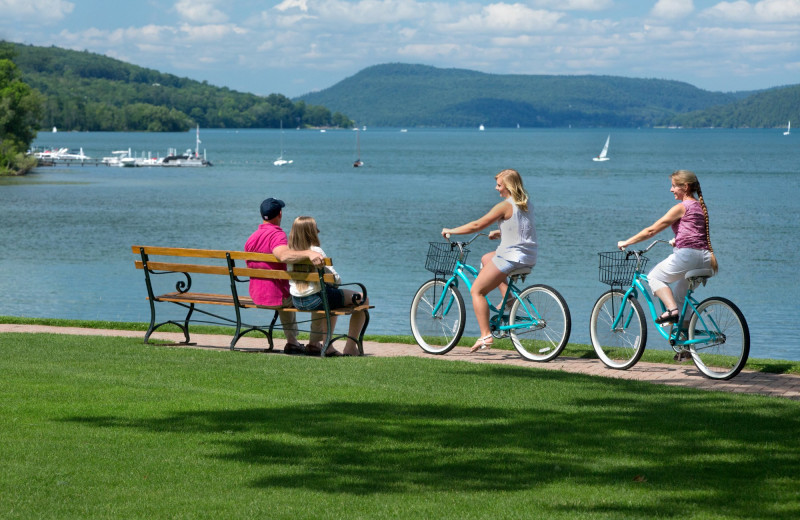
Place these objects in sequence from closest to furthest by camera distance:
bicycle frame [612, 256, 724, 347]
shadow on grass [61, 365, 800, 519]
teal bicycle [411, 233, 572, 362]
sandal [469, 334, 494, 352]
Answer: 1. shadow on grass [61, 365, 800, 519]
2. bicycle frame [612, 256, 724, 347]
3. teal bicycle [411, 233, 572, 362]
4. sandal [469, 334, 494, 352]

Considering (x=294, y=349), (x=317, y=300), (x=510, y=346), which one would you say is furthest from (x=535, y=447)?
(x=510, y=346)

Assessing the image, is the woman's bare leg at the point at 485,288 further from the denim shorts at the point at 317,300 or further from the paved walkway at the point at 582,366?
the denim shorts at the point at 317,300

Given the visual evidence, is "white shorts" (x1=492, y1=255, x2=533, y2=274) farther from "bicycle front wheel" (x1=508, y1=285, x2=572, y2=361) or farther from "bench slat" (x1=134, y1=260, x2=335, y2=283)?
"bench slat" (x1=134, y1=260, x2=335, y2=283)

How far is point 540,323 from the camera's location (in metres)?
10.3

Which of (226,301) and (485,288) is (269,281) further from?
(485,288)

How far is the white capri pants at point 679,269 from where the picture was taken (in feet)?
31.3

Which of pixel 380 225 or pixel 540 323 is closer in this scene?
pixel 540 323

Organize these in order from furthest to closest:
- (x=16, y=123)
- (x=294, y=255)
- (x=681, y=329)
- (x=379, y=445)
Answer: (x=16, y=123)
(x=294, y=255)
(x=681, y=329)
(x=379, y=445)

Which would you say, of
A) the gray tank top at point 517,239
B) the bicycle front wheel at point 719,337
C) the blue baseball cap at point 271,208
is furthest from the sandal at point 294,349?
the bicycle front wheel at point 719,337

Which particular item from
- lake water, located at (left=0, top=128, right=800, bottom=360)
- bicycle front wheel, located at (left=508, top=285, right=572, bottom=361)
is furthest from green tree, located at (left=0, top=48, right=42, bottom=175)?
bicycle front wheel, located at (left=508, top=285, right=572, bottom=361)

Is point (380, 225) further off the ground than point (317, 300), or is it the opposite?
point (317, 300)

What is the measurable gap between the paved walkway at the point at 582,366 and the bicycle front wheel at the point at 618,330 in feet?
0.44

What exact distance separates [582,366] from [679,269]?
4.57 ft

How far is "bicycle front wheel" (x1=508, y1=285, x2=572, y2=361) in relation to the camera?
10164mm
